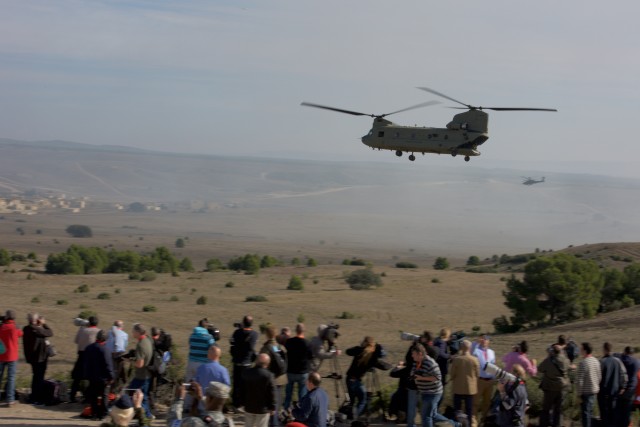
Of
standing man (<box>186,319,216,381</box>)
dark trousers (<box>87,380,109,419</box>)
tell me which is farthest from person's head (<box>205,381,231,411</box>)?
dark trousers (<box>87,380,109,419</box>)

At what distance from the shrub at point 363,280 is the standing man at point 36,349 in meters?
39.1

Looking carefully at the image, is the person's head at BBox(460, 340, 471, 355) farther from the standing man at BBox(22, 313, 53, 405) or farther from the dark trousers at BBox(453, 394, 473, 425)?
the standing man at BBox(22, 313, 53, 405)

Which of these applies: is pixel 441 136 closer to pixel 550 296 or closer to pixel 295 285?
pixel 550 296

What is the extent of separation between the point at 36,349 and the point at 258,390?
4.44 metres

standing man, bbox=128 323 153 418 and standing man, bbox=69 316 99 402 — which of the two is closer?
standing man, bbox=128 323 153 418

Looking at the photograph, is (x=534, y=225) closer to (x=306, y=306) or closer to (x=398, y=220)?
(x=398, y=220)

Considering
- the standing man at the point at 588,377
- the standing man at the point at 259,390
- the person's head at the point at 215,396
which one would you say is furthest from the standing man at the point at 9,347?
the standing man at the point at 588,377

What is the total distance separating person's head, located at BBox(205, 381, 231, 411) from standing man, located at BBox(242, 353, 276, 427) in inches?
23.8

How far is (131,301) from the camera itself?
141 ft

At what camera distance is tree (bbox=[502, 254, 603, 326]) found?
36.2 metres

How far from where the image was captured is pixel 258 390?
10.8 metres

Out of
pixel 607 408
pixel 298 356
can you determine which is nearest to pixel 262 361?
pixel 298 356

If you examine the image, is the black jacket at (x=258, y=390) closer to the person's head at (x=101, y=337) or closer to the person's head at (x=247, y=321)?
the person's head at (x=247, y=321)

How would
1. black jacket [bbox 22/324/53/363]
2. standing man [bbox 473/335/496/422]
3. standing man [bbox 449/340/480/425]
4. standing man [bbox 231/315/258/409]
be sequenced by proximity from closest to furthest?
standing man [bbox 449/340/480/425], standing man [bbox 231/315/258/409], standing man [bbox 473/335/496/422], black jacket [bbox 22/324/53/363]
